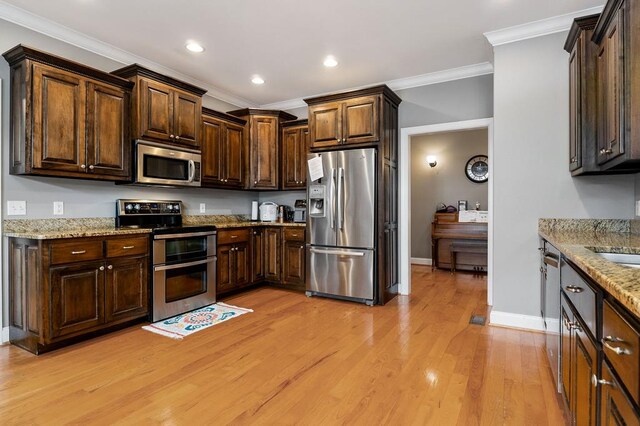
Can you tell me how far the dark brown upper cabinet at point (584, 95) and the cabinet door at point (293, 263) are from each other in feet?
9.92

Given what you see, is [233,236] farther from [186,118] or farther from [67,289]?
[67,289]

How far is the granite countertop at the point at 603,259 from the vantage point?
33.6 inches

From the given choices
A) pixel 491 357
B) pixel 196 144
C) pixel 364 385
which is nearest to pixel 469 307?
pixel 491 357

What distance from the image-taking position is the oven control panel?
3494 mm

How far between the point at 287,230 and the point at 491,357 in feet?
9.10

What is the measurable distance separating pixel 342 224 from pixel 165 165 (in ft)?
6.67

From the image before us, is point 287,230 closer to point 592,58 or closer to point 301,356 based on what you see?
point 301,356

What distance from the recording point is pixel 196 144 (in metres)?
3.92

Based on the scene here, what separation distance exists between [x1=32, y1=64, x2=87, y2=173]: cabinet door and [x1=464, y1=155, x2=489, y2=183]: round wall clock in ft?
19.6

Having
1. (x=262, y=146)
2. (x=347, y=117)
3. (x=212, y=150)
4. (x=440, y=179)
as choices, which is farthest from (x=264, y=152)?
(x=440, y=179)

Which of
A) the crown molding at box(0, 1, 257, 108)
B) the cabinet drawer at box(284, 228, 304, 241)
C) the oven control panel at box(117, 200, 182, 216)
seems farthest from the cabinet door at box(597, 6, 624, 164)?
the crown molding at box(0, 1, 257, 108)

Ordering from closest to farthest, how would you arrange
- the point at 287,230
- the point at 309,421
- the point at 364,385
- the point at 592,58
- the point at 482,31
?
the point at 309,421, the point at 364,385, the point at 592,58, the point at 482,31, the point at 287,230

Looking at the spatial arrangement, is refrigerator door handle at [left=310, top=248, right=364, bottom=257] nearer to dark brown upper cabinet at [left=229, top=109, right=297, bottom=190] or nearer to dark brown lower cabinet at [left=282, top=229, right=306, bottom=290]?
dark brown lower cabinet at [left=282, top=229, right=306, bottom=290]

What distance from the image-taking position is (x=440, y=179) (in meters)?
6.78
